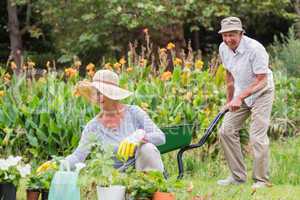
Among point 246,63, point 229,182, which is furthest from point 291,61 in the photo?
point 246,63

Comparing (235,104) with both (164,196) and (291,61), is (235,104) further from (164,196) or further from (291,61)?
(291,61)

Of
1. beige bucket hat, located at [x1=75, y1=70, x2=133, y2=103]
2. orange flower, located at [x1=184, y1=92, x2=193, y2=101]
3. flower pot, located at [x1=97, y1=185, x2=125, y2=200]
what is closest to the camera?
flower pot, located at [x1=97, y1=185, x2=125, y2=200]

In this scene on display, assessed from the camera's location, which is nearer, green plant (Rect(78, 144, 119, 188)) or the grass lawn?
green plant (Rect(78, 144, 119, 188))

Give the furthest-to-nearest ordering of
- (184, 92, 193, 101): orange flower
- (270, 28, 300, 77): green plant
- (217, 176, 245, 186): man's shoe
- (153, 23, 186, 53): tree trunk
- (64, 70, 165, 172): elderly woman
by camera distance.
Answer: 1. (153, 23, 186, 53): tree trunk
2. (270, 28, 300, 77): green plant
3. (184, 92, 193, 101): orange flower
4. (217, 176, 245, 186): man's shoe
5. (64, 70, 165, 172): elderly woman

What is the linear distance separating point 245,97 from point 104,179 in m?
2.01

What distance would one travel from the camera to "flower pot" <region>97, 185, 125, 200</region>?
14.3 ft

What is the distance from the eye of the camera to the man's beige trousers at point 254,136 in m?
6.27

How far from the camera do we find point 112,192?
14.3ft

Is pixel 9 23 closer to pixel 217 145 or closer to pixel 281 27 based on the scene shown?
pixel 281 27

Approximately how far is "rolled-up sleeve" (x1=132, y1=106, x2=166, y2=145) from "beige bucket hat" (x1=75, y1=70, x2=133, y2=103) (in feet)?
0.52

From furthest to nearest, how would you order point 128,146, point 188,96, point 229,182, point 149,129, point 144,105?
point 188,96 < point 144,105 < point 229,182 < point 149,129 < point 128,146

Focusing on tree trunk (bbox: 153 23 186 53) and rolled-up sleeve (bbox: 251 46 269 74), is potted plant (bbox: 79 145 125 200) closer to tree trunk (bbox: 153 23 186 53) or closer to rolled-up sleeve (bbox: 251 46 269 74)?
rolled-up sleeve (bbox: 251 46 269 74)

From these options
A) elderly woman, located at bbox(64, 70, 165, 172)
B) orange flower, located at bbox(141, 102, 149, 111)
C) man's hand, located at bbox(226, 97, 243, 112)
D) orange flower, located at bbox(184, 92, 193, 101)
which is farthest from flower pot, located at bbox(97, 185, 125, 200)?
orange flower, located at bbox(184, 92, 193, 101)

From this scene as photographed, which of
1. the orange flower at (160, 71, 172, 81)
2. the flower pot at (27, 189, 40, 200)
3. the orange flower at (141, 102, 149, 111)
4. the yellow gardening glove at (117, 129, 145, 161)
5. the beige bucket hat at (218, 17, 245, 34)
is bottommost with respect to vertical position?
the flower pot at (27, 189, 40, 200)
